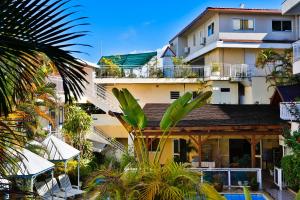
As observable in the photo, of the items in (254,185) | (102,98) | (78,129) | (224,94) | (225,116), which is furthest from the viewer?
(224,94)

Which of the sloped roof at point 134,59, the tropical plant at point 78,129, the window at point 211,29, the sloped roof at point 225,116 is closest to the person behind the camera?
the sloped roof at point 225,116

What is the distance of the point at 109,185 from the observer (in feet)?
34.8

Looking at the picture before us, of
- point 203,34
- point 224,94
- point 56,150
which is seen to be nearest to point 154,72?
point 224,94

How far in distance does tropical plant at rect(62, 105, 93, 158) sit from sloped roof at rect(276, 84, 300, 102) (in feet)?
38.9

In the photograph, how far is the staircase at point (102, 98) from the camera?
37.2m

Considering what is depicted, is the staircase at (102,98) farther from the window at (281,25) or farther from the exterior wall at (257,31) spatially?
the window at (281,25)

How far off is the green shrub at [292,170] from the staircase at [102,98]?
17962 mm

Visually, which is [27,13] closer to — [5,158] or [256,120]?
[5,158]

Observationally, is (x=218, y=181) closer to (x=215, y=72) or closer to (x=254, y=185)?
(x=254, y=185)

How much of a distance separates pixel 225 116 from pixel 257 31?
1363cm

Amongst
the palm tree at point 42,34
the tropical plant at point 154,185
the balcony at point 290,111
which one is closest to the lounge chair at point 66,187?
the balcony at point 290,111

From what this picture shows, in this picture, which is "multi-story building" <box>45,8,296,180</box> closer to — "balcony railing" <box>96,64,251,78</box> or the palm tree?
"balcony railing" <box>96,64,251,78</box>

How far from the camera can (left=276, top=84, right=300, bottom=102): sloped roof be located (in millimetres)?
25866

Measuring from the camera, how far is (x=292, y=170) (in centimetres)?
2058
